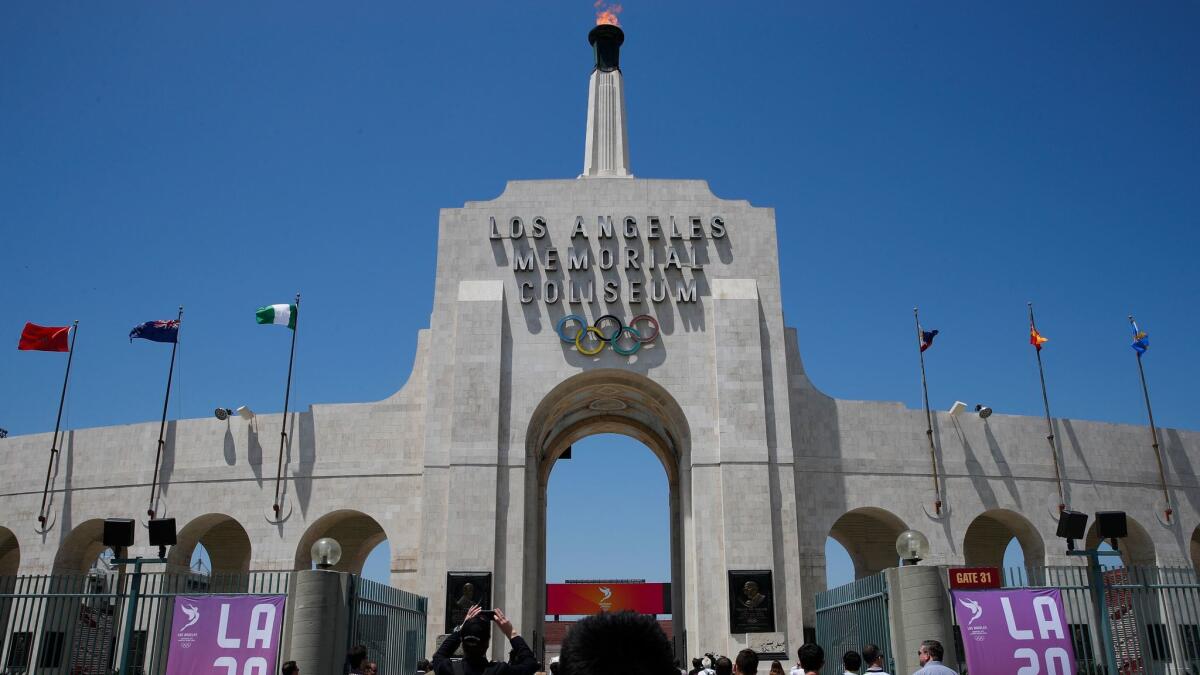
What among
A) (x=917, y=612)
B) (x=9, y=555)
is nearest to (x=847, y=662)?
(x=917, y=612)

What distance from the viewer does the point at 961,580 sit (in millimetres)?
19547

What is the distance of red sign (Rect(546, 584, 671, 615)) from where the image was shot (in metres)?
44.9

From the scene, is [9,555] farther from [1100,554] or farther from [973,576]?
[1100,554]

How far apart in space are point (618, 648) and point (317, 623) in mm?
12435

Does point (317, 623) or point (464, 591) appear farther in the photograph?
point (464, 591)

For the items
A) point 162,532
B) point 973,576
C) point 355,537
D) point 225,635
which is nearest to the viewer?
point 225,635

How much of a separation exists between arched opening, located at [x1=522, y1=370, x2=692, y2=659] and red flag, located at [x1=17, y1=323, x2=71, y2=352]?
15.8 m

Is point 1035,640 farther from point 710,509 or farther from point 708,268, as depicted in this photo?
point 708,268

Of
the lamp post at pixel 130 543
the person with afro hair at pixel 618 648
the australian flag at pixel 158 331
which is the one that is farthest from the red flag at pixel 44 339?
the person with afro hair at pixel 618 648

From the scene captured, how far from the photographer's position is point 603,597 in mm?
44969

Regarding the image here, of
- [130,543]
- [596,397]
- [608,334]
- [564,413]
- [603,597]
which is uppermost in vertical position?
[608,334]

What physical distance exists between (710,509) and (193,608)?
657 inches

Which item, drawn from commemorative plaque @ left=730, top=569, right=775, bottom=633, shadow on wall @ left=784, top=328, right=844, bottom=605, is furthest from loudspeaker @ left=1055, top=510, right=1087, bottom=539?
shadow on wall @ left=784, top=328, right=844, bottom=605

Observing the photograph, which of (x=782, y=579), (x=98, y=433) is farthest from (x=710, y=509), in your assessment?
(x=98, y=433)
